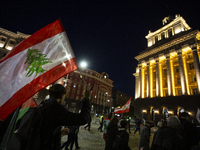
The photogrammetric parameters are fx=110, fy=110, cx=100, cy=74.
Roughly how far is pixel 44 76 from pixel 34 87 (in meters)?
0.32

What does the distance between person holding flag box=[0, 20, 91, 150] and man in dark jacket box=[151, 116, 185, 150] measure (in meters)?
2.42

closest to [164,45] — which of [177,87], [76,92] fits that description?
[177,87]

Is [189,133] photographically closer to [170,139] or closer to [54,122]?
[170,139]

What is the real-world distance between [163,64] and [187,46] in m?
7.32

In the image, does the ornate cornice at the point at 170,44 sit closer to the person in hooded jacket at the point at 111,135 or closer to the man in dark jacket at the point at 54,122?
the person in hooded jacket at the point at 111,135

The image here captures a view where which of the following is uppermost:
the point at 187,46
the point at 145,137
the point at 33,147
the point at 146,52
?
the point at 146,52

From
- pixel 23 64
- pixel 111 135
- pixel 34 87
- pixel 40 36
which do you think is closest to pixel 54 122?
pixel 34 87

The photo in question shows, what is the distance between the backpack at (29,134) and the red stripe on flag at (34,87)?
904 millimetres

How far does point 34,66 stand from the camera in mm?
2539

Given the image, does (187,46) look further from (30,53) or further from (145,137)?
(30,53)

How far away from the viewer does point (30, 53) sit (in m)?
2.67

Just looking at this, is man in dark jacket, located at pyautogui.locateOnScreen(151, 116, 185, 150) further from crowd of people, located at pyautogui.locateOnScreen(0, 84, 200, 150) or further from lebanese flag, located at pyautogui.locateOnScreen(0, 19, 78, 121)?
lebanese flag, located at pyautogui.locateOnScreen(0, 19, 78, 121)

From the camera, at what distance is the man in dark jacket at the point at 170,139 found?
269cm

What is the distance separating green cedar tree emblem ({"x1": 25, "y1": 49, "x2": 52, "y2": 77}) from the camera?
8.18 feet
